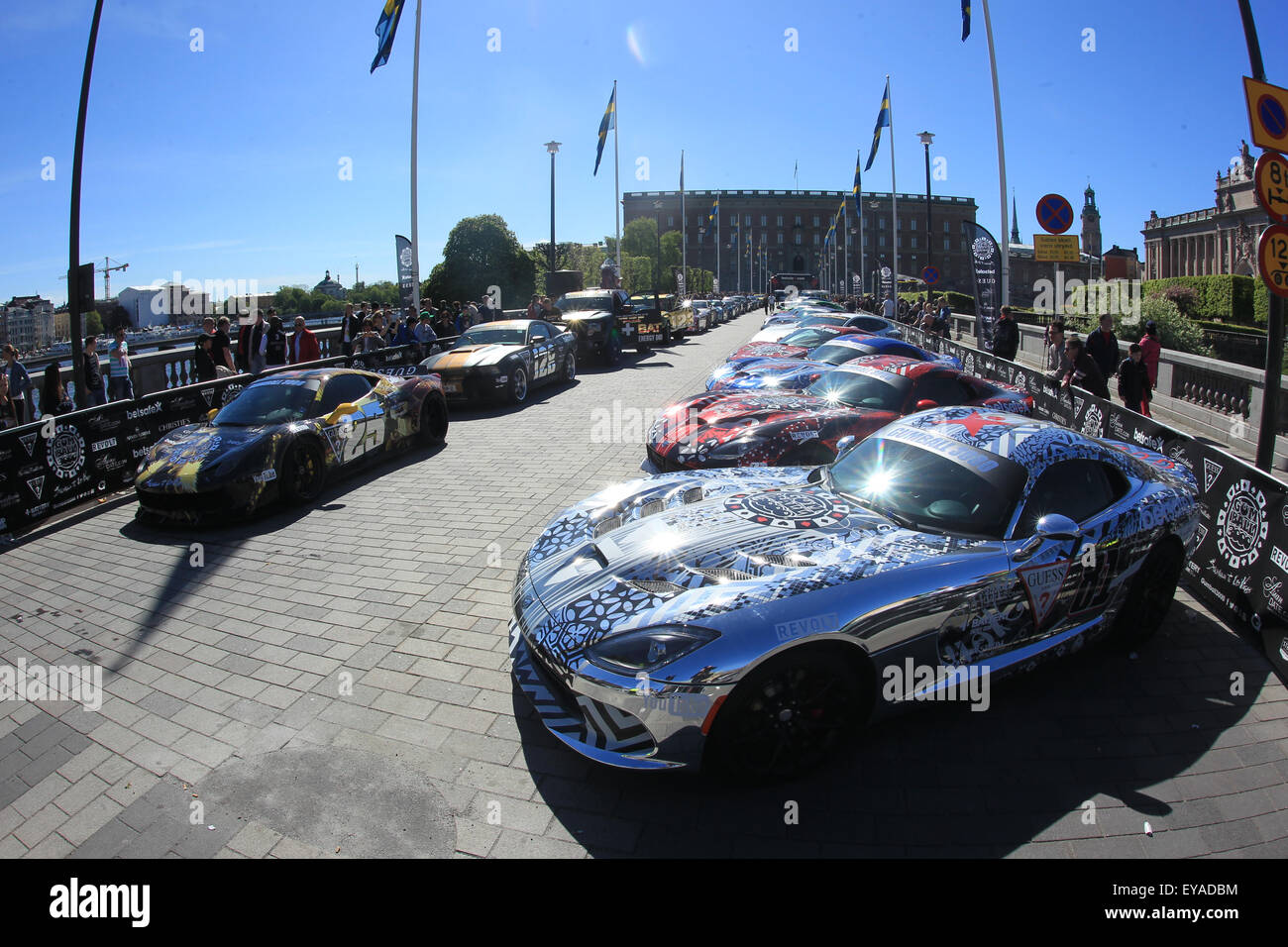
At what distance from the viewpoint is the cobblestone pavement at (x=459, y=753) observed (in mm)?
3186

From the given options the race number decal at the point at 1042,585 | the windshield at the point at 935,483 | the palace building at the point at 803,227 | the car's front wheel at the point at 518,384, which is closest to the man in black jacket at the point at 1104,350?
the windshield at the point at 935,483

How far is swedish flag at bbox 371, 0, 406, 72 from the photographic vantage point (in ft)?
62.5

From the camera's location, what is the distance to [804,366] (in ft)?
35.7

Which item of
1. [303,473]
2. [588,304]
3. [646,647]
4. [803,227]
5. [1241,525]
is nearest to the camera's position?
Result: [646,647]

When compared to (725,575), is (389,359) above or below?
above

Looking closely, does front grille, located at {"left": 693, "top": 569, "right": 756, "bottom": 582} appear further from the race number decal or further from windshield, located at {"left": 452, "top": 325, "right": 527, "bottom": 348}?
windshield, located at {"left": 452, "top": 325, "right": 527, "bottom": 348}

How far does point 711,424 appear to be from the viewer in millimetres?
8172

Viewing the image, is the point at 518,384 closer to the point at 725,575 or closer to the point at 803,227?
the point at 725,575

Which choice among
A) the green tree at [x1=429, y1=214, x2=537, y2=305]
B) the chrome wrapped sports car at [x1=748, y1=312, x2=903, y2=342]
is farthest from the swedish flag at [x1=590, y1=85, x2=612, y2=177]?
the chrome wrapped sports car at [x1=748, y1=312, x2=903, y2=342]

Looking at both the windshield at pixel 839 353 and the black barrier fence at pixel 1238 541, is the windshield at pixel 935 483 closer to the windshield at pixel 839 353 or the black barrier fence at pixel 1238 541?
the black barrier fence at pixel 1238 541

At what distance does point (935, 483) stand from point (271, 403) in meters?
7.19

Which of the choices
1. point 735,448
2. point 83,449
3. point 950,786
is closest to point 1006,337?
point 735,448

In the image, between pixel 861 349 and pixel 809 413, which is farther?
pixel 861 349
